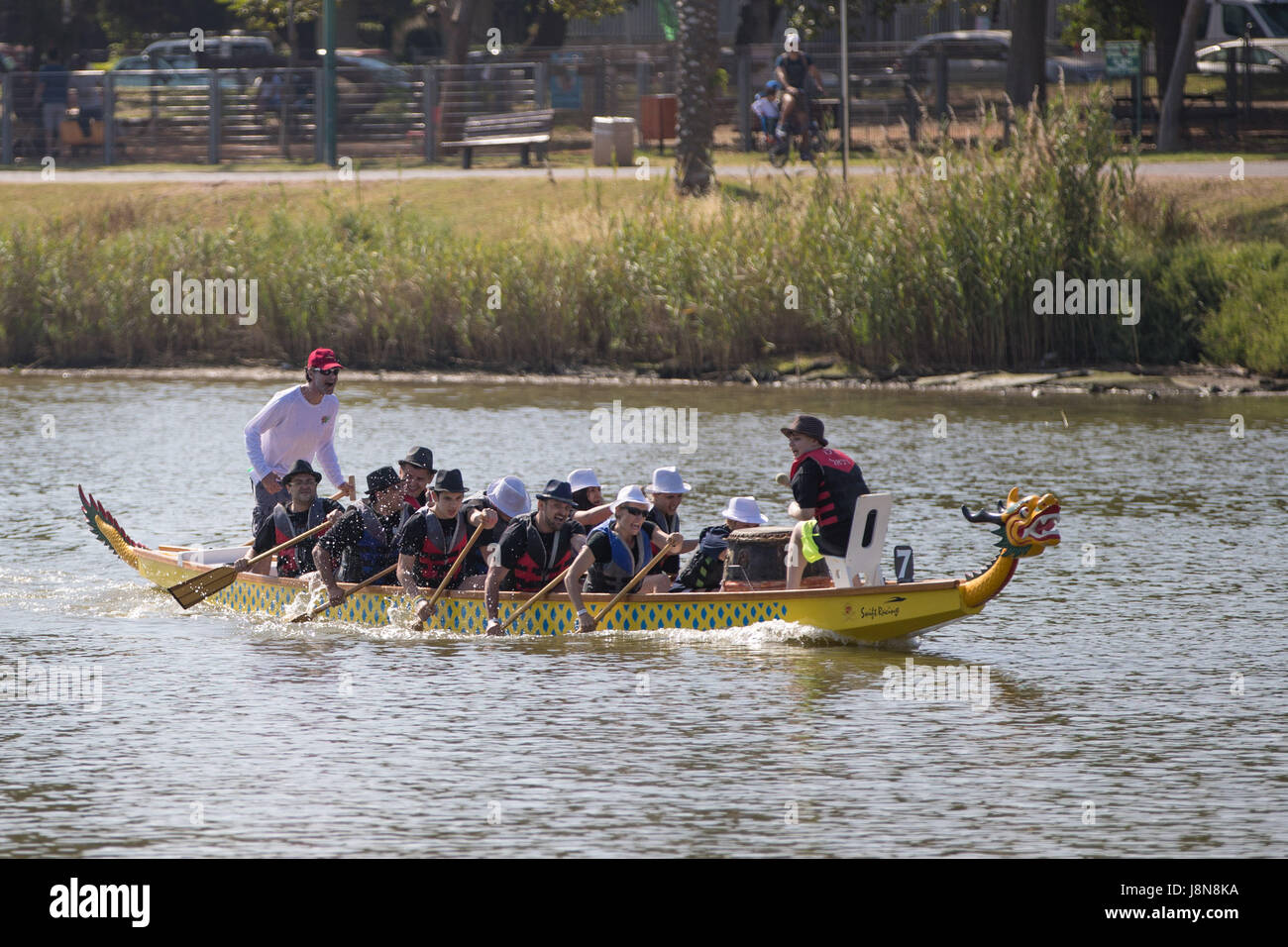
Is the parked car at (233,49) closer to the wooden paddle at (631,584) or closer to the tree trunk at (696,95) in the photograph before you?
the tree trunk at (696,95)

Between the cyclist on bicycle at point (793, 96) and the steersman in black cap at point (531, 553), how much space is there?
20.9 meters

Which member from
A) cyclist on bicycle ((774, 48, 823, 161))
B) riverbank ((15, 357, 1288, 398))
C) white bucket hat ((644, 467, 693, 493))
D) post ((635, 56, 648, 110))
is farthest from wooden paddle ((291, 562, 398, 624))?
post ((635, 56, 648, 110))

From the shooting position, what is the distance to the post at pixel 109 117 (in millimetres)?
41844

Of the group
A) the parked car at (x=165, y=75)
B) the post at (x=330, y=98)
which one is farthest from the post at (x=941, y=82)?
the parked car at (x=165, y=75)

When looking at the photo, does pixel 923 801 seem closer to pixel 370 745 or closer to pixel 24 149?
pixel 370 745

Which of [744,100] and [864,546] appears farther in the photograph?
[744,100]

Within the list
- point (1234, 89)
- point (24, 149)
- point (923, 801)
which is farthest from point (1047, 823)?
point (24, 149)

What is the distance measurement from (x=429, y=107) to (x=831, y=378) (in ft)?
44.4

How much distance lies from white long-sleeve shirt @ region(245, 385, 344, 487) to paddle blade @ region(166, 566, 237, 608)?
0.80m

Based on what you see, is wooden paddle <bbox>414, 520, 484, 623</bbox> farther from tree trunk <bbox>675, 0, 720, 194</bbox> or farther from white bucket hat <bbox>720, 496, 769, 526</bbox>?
tree trunk <bbox>675, 0, 720, 194</bbox>

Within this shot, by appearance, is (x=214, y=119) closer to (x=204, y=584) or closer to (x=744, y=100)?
(x=744, y=100)

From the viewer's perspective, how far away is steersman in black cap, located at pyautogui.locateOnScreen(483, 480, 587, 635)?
14.8 metres

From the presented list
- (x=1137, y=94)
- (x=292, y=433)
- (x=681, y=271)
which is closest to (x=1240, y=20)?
(x=1137, y=94)

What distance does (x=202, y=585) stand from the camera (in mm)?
16031
